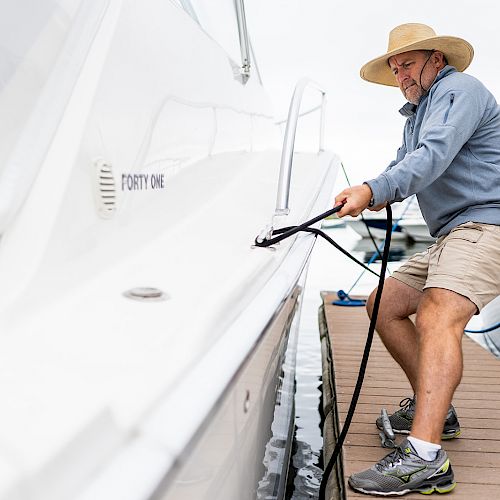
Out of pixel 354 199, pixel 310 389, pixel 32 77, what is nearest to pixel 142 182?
pixel 32 77

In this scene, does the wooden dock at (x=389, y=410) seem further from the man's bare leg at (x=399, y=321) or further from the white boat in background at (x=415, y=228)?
the white boat in background at (x=415, y=228)

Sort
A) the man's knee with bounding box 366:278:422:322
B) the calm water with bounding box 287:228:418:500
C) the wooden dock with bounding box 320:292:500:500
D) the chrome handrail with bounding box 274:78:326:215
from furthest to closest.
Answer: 1. the calm water with bounding box 287:228:418:500
2. the man's knee with bounding box 366:278:422:322
3. the wooden dock with bounding box 320:292:500:500
4. the chrome handrail with bounding box 274:78:326:215

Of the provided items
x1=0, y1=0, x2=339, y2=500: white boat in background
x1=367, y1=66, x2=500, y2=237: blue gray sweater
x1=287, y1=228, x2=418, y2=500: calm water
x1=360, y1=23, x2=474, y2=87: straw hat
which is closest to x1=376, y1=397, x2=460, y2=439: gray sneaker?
x1=0, y1=0, x2=339, y2=500: white boat in background

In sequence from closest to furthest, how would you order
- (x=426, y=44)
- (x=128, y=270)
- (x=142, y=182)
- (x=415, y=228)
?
(x=128, y=270) < (x=142, y=182) < (x=426, y=44) < (x=415, y=228)

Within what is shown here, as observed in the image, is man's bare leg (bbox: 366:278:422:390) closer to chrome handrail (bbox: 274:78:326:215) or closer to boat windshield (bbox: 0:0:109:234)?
chrome handrail (bbox: 274:78:326:215)

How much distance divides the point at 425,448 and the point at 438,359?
233 millimetres

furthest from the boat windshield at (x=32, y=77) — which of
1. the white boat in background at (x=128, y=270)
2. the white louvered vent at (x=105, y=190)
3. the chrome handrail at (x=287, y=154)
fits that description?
the chrome handrail at (x=287, y=154)

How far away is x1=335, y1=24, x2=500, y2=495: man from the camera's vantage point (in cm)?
186

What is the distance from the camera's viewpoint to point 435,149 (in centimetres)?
191

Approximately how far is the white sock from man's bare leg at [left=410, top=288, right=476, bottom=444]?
0.04ft

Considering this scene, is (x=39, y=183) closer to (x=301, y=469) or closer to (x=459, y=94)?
(x=459, y=94)

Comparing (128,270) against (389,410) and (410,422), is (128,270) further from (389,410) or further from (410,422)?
(389,410)

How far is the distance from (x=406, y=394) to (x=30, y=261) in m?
2.22

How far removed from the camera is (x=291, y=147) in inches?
67.5
